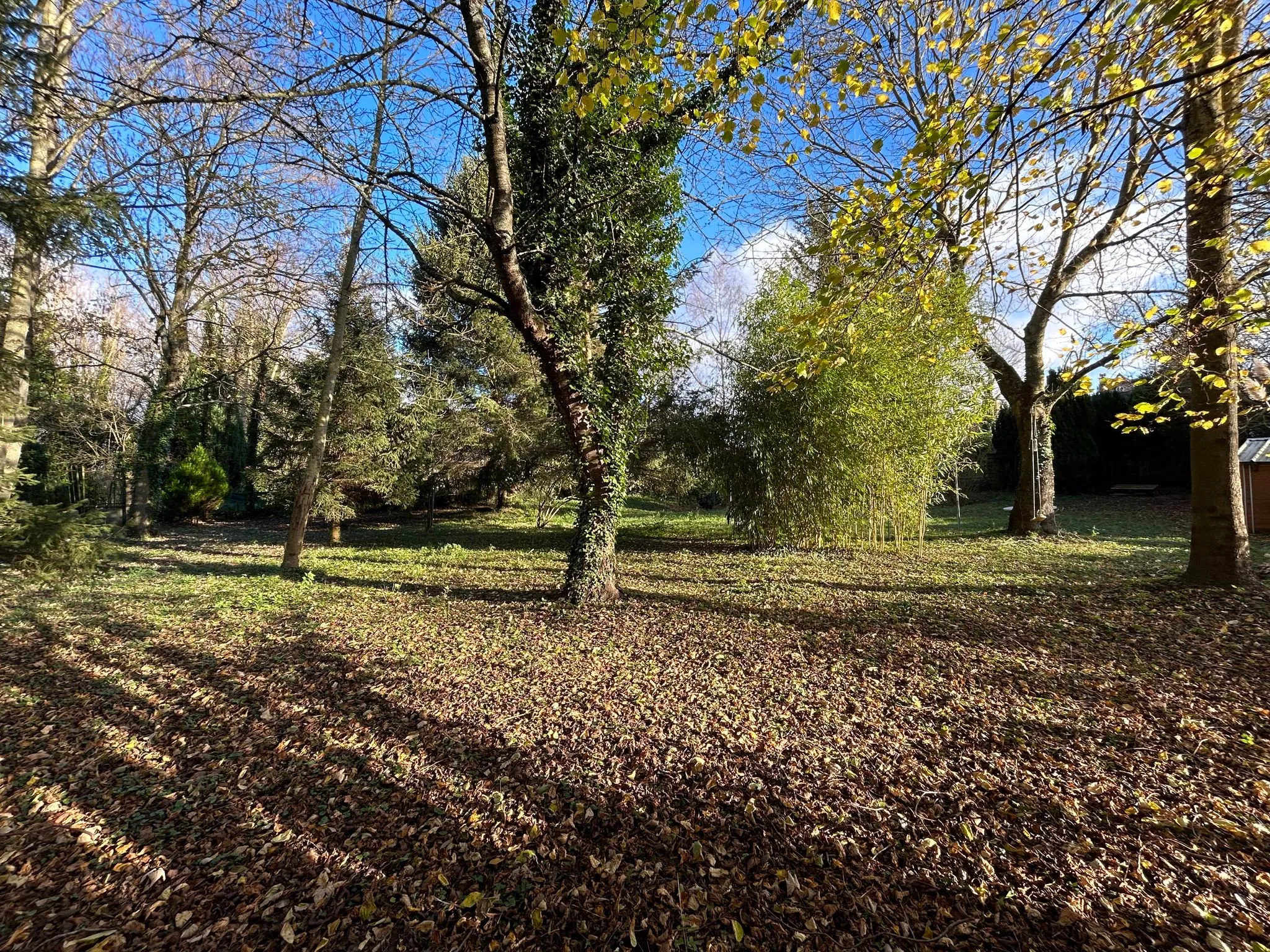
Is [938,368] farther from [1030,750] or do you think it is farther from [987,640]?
[1030,750]

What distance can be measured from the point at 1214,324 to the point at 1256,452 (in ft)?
32.6

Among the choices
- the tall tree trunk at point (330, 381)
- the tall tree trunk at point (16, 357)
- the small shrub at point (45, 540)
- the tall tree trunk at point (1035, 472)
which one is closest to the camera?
the tall tree trunk at point (16, 357)

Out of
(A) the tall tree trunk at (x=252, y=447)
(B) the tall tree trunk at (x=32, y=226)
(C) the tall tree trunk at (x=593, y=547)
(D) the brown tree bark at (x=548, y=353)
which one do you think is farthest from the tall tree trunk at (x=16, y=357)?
(A) the tall tree trunk at (x=252, y=447)

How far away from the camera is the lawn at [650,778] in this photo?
5.68 feet

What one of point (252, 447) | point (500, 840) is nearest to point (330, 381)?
point (500, 840)

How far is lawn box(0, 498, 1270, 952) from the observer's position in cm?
173

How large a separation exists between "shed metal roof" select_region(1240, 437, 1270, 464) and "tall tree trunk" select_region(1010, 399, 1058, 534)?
9.82 ft

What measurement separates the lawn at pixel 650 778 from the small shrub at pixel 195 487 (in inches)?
508

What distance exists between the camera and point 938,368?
26.5 feet

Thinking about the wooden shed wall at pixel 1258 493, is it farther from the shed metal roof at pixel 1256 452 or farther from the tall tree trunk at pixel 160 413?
the tall tree trunk at pixel 160 413

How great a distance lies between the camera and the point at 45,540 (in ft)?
14.2

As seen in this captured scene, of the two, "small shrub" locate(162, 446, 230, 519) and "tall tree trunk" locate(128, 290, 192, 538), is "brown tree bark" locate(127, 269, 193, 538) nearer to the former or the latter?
"tall tree trunk" locate(128, 290, 192, 538)

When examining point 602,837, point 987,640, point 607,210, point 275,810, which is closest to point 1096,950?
point 602,837

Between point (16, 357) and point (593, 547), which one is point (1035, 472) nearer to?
point (593, 547)
